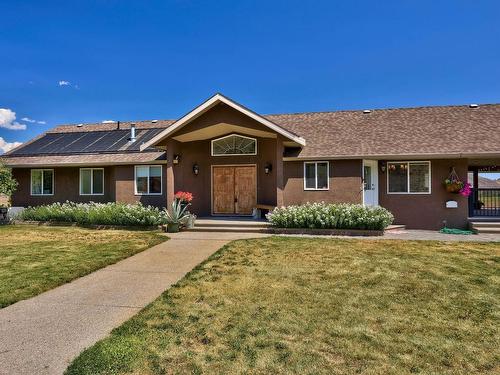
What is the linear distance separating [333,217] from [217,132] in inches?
256

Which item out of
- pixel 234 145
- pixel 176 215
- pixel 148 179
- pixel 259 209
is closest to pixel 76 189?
pixel 148 179

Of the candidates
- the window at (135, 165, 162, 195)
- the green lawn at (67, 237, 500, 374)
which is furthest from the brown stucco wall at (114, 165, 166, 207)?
the green lawn at (67, 237, 500, 374)

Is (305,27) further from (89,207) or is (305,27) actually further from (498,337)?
(498,337)

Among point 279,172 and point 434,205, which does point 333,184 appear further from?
point 434,205

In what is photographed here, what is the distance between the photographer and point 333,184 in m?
14.0

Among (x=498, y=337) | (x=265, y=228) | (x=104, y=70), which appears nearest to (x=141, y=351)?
(x=498, y=337)

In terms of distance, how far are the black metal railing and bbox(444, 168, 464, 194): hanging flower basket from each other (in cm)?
325

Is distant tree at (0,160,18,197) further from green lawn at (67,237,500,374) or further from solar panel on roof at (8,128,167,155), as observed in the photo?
green lawn at (67,237,500,374)

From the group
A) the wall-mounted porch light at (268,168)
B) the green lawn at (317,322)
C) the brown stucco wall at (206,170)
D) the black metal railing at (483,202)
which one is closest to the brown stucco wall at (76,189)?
the brown stucco wall at (206,170)

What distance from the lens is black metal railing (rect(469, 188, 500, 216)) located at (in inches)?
634

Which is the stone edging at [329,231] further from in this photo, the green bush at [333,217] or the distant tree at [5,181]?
the distant tree at [5,181]

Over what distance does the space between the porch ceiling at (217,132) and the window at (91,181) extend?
5586 millimetres

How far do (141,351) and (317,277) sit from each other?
3.82m

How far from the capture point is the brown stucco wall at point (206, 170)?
48.8 feet
